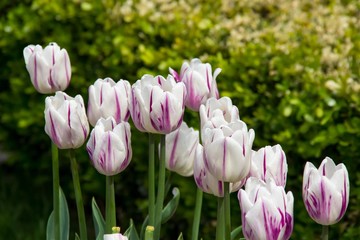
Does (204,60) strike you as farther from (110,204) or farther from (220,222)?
(220,222)

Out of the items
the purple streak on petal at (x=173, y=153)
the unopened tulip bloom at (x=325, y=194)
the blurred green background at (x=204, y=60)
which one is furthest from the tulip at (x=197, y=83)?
the blurred green background at (x=204, y=60)

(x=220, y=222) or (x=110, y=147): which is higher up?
(x=110, y=147)

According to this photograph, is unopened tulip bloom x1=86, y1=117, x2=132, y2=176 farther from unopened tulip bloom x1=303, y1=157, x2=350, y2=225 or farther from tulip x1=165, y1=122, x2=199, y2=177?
unopened tulip bloom x1=303, y1=157, x2=350, y2=225

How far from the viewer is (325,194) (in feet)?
6.59

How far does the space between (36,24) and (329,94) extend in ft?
6.71

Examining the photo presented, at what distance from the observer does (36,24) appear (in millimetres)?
4887

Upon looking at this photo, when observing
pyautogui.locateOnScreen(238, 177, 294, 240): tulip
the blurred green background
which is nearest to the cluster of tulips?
pyautogui.locateOnScreen(238, 177, 294, 240): tulip

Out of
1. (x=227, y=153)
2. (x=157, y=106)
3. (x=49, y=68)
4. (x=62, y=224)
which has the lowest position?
(x=62, y=224)

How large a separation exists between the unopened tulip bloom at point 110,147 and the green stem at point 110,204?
0.10 m

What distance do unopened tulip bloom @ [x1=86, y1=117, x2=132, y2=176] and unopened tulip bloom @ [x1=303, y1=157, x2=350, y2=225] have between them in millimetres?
501

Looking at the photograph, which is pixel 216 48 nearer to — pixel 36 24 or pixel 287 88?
pixel 287 88

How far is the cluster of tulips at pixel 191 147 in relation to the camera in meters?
1.98

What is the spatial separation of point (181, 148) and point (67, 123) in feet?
1.19

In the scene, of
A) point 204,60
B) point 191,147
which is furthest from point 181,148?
point 204,60
